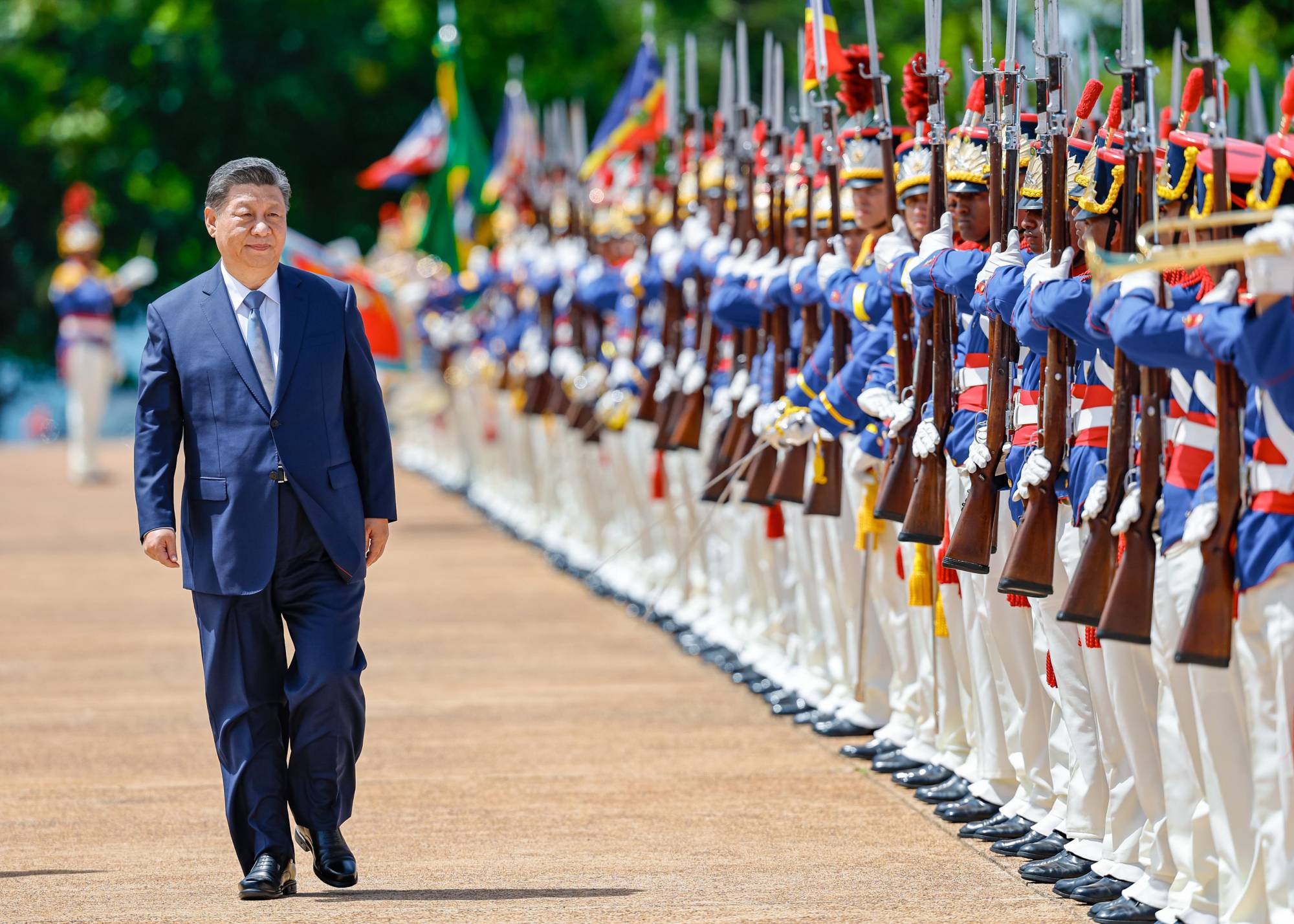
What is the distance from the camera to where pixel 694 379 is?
11156mm

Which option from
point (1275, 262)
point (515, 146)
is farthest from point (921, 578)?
point (515, 146)

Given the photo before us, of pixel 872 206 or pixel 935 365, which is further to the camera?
pixel 872 206

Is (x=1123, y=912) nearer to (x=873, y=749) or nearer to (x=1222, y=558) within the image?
(x=1222, y=558)

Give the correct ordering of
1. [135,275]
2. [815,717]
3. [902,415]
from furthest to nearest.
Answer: [135,275] → [815,717] → [902,415]

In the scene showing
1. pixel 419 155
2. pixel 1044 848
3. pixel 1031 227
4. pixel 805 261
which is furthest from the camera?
pixel 419 155

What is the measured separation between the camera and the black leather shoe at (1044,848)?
6.46 meters

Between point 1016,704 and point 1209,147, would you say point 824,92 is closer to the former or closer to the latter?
point 1016,704

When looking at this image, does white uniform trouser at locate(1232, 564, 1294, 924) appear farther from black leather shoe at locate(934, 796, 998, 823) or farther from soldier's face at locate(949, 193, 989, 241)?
soldier's face at locate(949, 193, 989, 241)

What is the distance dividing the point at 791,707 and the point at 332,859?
3376mm

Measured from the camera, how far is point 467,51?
33.1m

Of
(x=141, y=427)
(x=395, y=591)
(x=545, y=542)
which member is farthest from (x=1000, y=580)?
(x=545, y=542)

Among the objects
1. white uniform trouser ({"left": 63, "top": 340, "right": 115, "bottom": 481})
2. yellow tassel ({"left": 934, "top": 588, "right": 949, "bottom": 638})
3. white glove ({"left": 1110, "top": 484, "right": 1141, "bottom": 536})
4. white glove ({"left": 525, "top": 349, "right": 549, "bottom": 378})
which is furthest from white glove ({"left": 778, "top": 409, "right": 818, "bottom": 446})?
white uniform trouser ({"left": 63, "top": 340, "right": 115, "bottom": 481})

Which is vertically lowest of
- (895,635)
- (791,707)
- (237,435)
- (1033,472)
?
(791,707)

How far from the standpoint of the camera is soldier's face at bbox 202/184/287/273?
6.26m
